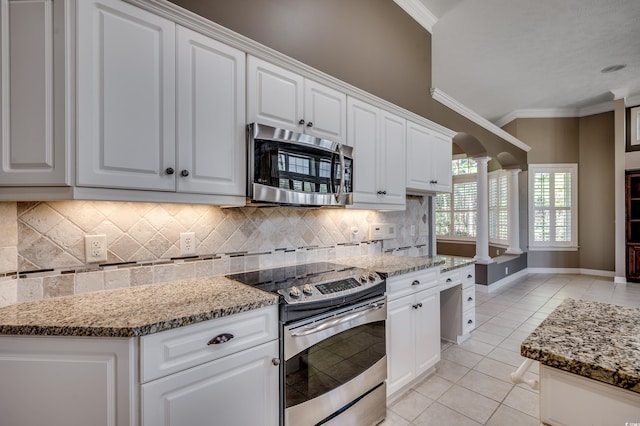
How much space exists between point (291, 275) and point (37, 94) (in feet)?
4.73

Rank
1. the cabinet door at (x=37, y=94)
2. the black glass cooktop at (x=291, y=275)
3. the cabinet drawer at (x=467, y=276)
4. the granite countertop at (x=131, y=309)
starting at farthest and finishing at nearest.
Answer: the cabinet drawer at (x=467, y=276), the black glass cooktop at (x=291, y=275), the cabinet door at (x=37, y=94), the granite countertop at (x=131, y=309)

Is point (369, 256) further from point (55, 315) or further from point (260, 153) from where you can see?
point (55, 315)

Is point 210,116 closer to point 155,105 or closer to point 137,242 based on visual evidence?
point 155,105

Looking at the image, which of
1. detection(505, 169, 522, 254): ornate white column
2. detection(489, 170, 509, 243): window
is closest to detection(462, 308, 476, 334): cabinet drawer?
detection(505, 169, 522, 254): ornate white column

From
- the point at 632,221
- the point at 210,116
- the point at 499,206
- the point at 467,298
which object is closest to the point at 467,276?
the point at 467,298

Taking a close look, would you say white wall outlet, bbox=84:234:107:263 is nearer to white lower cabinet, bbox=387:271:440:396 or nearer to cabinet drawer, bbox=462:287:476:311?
white lower cabinet, bbox=387:271:440:396

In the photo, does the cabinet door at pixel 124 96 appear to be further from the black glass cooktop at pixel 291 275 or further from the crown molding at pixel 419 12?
the crown molding at pixel 419 12

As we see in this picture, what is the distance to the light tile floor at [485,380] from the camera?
1972 mm

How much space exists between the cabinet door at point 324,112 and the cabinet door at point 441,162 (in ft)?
4.20

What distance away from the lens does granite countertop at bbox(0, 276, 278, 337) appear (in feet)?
3.46

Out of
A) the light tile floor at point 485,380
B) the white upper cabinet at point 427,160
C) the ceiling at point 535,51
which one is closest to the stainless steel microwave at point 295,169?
the white upper cabinet at point 427,160

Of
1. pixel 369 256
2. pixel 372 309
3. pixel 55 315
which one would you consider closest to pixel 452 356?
pixel 369 256

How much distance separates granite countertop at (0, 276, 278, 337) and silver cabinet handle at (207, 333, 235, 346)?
0.09 metres

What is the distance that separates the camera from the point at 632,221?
5.27 m
